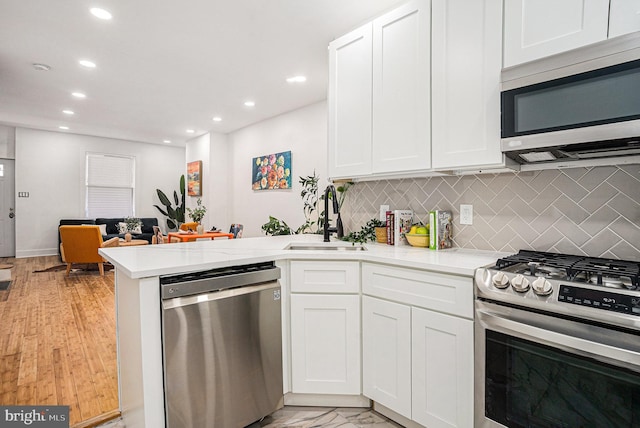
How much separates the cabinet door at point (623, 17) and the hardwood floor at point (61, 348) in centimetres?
304

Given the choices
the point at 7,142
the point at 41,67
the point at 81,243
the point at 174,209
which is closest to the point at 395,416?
the point at 41,67

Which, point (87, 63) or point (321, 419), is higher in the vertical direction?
point (87, 63)

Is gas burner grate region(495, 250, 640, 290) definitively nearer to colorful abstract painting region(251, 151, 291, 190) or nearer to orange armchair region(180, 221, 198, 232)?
colorful abstract painting region(251, 151, 291, 190)

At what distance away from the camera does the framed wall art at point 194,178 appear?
22.7 feet

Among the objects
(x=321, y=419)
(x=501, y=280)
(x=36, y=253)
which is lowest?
(x=321, y=419)

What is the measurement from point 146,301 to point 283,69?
292 centimetres

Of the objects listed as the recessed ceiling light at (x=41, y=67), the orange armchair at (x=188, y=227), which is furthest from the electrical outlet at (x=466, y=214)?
the orange armchair at (x=188, y=227)

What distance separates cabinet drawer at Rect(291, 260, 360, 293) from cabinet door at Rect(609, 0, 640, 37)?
4.98 feet

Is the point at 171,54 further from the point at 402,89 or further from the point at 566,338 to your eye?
the point at 566,338

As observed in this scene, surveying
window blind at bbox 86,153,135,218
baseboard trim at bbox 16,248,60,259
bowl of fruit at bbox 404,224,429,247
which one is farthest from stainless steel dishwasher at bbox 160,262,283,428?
baseboard trim at bbox 16,248,60,259

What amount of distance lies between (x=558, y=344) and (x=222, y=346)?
141 centimetres

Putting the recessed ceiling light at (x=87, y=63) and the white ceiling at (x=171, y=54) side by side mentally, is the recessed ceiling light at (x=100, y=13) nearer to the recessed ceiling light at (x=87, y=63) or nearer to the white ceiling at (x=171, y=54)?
the white ceiling at (x=171, y=54)

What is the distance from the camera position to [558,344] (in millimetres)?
1220

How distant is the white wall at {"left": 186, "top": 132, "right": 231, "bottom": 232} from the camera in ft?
21.8
